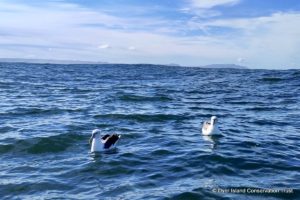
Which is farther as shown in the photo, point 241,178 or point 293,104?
point 293,104

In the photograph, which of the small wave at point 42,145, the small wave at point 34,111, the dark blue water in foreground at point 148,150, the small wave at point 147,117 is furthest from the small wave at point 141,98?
the small wave at point 42,145

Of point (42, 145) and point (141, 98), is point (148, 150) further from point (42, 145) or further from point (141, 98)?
point (141, 98)

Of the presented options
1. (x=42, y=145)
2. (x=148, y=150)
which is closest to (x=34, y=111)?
(x=42, y=145)

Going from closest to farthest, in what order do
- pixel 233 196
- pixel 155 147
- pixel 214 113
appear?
1. pixel 233 196
2. pixel 155 147
3. pixel 214 113

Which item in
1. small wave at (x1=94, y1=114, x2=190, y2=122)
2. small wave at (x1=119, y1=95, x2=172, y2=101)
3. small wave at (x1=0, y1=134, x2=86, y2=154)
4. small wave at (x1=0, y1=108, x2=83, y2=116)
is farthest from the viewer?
small wave at (x1=119, y1=95, x2=172, y2=101)

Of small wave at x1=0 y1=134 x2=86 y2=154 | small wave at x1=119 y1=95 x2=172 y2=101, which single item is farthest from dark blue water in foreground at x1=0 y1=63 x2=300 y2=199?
small wave at x1=119 y1=95 x2=172 y2=101

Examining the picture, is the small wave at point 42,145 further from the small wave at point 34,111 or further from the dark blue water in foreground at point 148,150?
the small wave at point 34,111

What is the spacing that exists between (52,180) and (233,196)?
5284mm

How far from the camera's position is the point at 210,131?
20.7m

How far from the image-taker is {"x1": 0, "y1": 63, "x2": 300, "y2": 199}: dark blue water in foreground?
13484 millimetres

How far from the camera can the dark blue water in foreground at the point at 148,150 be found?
13484mm

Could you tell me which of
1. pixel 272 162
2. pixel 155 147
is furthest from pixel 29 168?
pixel 272 162

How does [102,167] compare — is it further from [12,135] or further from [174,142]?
[12,135]

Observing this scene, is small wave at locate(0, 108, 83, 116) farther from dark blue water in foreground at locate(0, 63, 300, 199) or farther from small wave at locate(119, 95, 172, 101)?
small wave at locate(119, 95, 172, 101)
